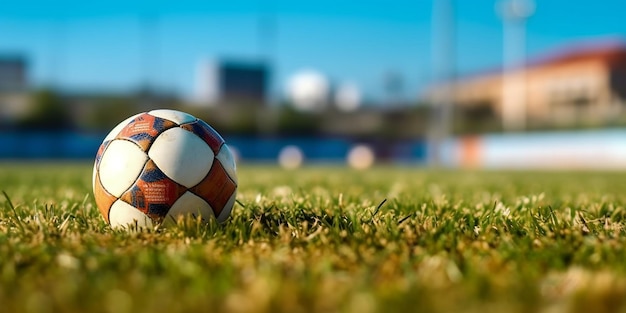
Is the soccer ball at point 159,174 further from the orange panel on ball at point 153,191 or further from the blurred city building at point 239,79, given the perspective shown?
the blurred city building at point 239,79

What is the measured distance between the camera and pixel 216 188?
2908 mm

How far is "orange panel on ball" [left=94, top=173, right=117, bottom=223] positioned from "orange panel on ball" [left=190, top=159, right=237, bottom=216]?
41cm

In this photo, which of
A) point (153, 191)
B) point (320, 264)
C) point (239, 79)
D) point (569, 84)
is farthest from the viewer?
point (239, 79)

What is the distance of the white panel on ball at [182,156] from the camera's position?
2789mm

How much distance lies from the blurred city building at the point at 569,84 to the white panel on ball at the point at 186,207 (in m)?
36.6

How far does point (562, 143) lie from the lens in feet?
90.7

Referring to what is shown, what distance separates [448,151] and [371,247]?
33.0 m

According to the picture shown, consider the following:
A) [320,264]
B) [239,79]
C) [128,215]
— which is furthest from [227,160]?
[239,79]

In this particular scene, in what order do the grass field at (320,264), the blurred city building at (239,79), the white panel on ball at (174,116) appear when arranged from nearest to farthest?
the grass field at (320,264) < the white panel on ball at (174,116) < the blurred city building at (239,79)

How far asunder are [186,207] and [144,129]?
45cm

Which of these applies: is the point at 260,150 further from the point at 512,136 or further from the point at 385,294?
the point at 385,294

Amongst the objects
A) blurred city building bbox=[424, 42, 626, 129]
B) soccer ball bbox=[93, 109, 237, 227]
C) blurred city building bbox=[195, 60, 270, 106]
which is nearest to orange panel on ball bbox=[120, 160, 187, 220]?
soccer ball bbox=[93, 109, 237, 227]

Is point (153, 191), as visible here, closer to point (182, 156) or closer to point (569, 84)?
point (182, 156)

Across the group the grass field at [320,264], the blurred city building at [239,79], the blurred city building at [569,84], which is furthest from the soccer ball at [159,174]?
the blurred city building at [239,79]
